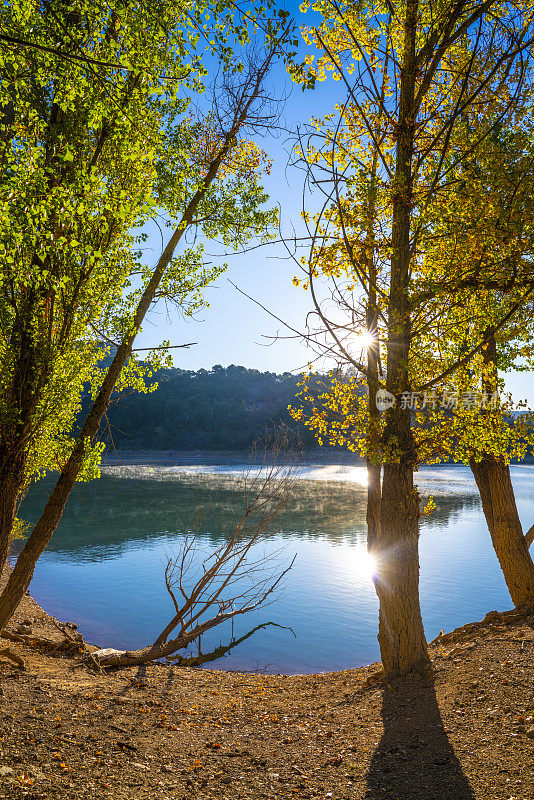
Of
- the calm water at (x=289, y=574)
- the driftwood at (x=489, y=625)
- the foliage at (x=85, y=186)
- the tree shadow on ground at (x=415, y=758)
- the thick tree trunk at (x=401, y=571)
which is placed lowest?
the calm water at (x=289, y=574)

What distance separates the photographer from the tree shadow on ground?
3832 millimetres

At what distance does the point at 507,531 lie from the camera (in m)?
8.70

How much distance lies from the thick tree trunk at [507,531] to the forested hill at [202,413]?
222 ft

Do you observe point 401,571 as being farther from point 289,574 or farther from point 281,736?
point 289,574

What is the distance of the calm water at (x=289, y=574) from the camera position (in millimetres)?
13484

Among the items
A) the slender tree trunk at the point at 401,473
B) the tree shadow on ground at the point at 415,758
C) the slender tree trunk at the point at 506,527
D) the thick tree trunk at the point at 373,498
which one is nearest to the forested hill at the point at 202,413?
the slender tree trunk at the point at 506,527

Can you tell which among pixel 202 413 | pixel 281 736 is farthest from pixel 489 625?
pixel 202 413

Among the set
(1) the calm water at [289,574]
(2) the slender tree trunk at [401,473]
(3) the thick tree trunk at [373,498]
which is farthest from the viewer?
(1) the calm water at [289,574]

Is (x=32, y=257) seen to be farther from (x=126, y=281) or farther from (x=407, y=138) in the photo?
(x=407, y=138)

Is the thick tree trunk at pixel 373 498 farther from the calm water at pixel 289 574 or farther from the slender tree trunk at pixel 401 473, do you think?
the calm water at pixel 289 574

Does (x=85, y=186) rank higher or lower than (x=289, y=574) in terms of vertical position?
higher

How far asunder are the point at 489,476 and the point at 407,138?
5.55 meters

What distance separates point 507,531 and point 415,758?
17.2 ft

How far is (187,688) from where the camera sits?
741 centimetres
